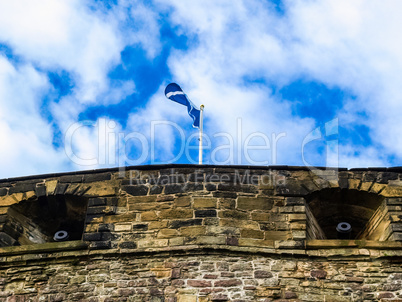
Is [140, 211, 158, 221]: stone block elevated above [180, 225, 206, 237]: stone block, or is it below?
above

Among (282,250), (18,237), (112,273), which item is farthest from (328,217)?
(18,237)

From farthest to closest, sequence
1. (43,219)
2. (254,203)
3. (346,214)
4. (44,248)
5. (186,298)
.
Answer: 1. (43,219)
2. (346,214)
3. (254,203)
4. (44,248)
5. (186,298)

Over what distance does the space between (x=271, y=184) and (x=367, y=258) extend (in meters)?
1.83

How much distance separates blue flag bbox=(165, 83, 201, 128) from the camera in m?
13.3

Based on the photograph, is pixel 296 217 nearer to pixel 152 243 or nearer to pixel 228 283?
pixel 228 283

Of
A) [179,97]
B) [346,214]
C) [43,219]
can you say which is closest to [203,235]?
[346,214]

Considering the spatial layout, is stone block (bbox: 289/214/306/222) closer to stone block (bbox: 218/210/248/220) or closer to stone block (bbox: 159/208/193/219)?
stone block (bbox: 218/210/248/220)

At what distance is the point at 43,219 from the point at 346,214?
192 inches

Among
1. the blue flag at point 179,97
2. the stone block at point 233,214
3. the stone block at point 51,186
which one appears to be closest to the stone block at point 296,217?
the stone block at point 233,214

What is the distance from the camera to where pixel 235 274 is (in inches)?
363

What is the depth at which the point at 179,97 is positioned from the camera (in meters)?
13.4

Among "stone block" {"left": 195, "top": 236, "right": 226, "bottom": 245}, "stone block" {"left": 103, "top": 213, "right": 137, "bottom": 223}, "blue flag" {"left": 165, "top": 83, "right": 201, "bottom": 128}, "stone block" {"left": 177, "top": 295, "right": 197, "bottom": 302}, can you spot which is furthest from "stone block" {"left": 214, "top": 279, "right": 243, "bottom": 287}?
"blue flag" {"left": 165, "top": 83, "right": 201, "bottom": 128}

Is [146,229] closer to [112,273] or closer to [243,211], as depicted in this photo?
[112,273]

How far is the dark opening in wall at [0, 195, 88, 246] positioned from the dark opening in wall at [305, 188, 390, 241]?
3590 mm
